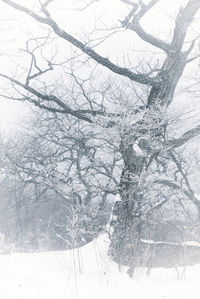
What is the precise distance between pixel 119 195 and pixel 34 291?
4.59 metres

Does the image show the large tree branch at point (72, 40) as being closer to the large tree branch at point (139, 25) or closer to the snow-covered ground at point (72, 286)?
the large tree branch at point (139, 25)

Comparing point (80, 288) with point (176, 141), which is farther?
point (176, 141)

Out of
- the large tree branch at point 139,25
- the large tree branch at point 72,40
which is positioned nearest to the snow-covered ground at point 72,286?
the large tree branch at point 72,40

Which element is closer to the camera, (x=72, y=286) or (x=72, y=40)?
(x=72, y=286)

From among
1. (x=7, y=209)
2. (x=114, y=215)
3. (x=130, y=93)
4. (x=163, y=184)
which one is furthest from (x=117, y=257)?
(x=7, y=209)

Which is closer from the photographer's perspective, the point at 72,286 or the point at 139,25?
the point at 72,286

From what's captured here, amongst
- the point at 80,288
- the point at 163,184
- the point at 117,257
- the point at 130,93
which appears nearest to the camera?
the point at 80,288

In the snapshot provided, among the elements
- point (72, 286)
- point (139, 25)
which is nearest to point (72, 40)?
point (139, 25)

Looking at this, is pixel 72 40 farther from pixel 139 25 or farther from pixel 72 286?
pixel 72 286

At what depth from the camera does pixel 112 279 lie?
5422 millimetres

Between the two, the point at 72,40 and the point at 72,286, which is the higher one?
the point at 72,40

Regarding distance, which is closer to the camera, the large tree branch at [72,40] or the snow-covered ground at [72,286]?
the snow-covered ground at [72,286]

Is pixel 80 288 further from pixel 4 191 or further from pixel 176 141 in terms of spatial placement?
pixel 4 191

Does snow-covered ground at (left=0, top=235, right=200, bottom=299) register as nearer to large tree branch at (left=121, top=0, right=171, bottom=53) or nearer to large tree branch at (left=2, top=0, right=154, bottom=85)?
large tree branch at (left=2, top=0, right=154, bottom=85)
